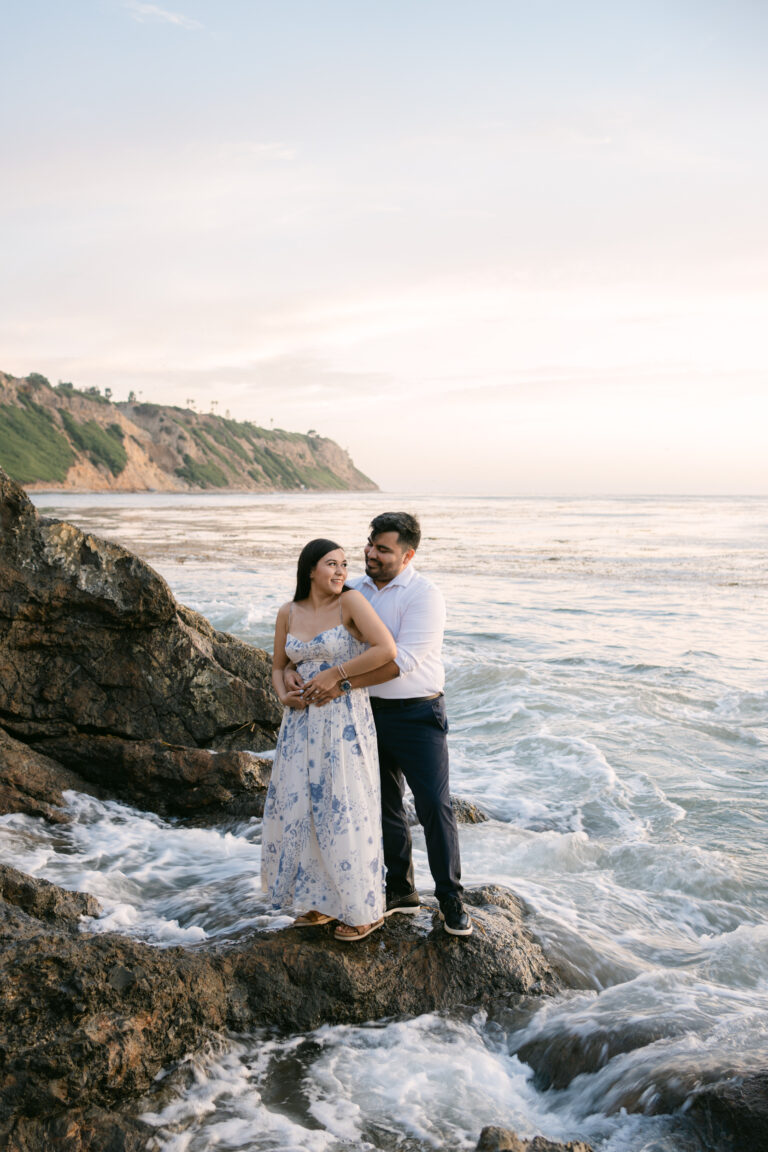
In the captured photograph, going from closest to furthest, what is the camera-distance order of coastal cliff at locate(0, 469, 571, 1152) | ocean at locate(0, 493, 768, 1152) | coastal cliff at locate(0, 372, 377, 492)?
coastal cliff at locate(0, 469, 571, 1152) → ocean at locate(0, 493, 768, 1152) → coastal cliff at locate(0, 372, 377, 492)

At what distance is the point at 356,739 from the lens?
379 centimetres

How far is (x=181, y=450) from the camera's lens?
130500 millimetres

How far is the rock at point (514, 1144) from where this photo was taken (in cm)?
274

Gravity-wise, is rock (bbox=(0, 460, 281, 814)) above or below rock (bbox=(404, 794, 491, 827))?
above

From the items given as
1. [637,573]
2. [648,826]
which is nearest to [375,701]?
[648,826]


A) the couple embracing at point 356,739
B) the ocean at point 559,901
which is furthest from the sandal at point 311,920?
the ocean at point 559,901

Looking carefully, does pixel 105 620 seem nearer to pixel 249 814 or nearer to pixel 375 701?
pixel 249 814

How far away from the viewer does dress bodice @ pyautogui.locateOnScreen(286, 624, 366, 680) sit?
3863 millimetres

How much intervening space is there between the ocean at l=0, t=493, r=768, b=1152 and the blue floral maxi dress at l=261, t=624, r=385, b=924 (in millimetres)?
592

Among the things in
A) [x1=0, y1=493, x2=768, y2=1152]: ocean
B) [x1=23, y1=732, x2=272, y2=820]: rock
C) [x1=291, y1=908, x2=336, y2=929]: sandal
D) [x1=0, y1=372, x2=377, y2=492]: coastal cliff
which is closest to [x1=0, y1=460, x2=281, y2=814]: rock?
[x1=23, y1=732, x2=272, y2=820]: rock

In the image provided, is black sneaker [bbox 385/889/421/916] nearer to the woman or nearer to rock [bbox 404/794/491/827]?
the woman

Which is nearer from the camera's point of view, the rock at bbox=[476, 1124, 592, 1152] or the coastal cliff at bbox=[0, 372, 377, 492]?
the rock at bbox=[476, 1124, 592, 1152]

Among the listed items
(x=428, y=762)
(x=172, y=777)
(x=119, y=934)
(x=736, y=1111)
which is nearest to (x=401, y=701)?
(x=428, y=762)

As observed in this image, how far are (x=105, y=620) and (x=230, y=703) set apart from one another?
129cm
